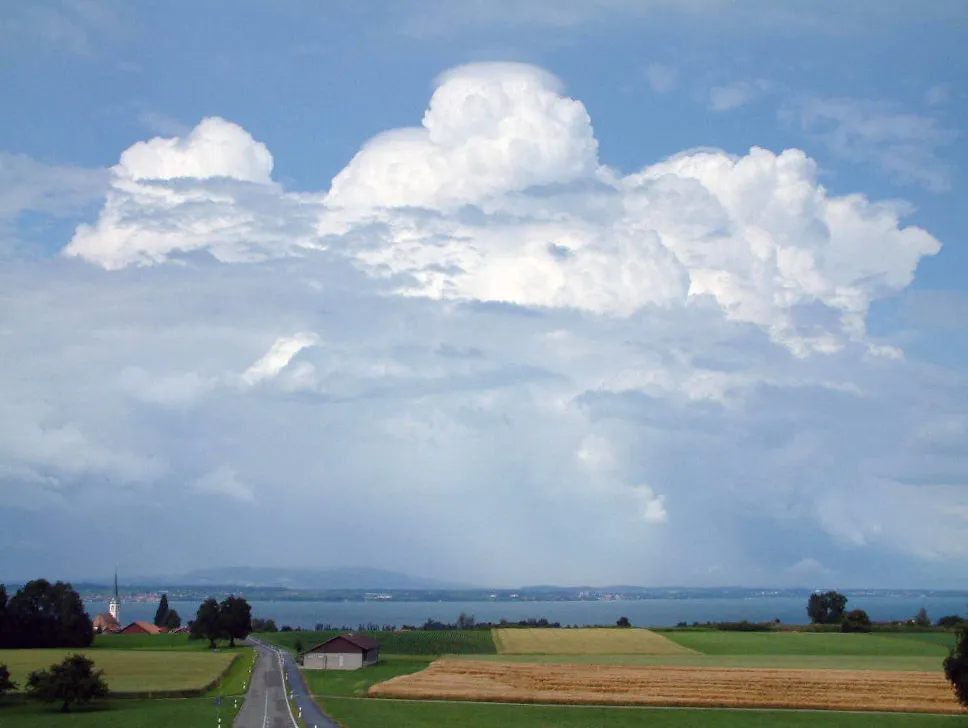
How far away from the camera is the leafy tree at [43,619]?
121 meters

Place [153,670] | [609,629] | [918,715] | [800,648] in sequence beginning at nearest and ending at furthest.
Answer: [918,715]
[153,670]
[800,648]
[609,629]

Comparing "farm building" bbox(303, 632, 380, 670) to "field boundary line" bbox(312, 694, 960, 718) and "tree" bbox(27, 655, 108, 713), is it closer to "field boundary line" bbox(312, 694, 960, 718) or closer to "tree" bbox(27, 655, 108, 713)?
"field boundary line" bbox(312, 694, 960, 718)

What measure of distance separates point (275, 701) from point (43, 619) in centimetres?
7533

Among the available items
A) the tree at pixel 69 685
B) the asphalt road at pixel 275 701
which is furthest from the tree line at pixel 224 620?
the tree at pixel 69 685

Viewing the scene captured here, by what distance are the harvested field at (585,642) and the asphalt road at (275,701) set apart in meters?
29.7

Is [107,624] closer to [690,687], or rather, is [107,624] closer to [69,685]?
[69,685]

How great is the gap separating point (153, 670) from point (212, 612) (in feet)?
141

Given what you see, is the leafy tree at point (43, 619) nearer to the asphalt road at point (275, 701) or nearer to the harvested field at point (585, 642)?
the asphalt road at point (275, 701)

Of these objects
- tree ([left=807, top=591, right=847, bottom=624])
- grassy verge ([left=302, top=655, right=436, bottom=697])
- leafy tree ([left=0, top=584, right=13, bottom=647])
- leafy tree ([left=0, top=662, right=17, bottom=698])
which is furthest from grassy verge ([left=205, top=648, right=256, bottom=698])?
tree ([left=807, top=591, right=847, bottom=624])

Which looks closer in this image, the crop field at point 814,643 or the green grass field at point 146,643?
the crop field at point 814,643

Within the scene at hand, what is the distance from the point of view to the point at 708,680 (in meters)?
72.1

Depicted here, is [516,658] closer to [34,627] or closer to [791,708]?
[791,708]

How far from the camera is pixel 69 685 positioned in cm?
5981

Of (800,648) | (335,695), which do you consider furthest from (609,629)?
(335,695)
